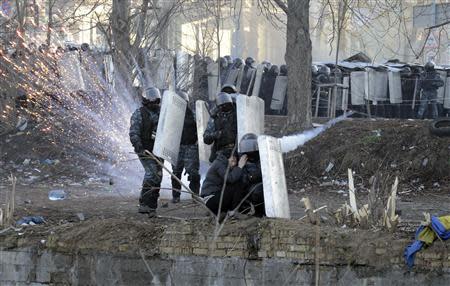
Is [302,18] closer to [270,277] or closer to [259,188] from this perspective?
[259,188]

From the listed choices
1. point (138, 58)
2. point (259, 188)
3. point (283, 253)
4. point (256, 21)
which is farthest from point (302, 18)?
point (256, 21)

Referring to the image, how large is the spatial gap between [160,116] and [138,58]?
10840 mm

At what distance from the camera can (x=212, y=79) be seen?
21953mm

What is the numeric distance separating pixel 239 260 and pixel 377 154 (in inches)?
276

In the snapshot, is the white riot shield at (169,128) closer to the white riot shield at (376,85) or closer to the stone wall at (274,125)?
the stone wall at (274,125)

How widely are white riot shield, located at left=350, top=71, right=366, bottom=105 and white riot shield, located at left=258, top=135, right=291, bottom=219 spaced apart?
1238cm

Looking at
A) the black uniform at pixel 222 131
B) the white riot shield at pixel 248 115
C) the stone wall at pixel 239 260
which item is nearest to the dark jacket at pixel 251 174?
the stone wall at pixel 239 260

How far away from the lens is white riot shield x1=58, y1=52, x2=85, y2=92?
20.9m

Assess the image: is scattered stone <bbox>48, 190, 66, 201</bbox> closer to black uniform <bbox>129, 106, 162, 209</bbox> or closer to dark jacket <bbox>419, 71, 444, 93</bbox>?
black uniform <bbox>129, 106, 162, 209</bbox>

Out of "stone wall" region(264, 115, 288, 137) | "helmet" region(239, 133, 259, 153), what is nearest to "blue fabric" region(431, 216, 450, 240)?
"helmet" region(239, 133, 259, 153)

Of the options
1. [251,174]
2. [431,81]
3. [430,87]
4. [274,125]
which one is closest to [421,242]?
[251,174]

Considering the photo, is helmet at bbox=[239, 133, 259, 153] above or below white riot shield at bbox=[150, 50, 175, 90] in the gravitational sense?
below

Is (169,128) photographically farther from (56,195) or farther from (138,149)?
(56,195)

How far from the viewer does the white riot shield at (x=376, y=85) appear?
2091 centimetres
